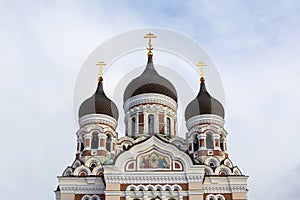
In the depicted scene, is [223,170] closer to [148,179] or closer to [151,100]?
[148,179]

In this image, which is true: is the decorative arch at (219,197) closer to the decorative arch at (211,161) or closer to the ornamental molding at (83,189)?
the decorative arch at (211,161)

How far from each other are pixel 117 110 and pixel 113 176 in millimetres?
6879

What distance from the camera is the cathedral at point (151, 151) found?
65.7 ft

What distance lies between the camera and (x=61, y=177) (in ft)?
71.5

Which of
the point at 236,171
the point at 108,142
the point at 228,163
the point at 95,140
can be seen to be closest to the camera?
the point at 236,171

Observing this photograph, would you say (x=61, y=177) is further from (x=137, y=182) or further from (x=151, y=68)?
(x=151, y=68)

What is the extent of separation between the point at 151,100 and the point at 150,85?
3.30ft

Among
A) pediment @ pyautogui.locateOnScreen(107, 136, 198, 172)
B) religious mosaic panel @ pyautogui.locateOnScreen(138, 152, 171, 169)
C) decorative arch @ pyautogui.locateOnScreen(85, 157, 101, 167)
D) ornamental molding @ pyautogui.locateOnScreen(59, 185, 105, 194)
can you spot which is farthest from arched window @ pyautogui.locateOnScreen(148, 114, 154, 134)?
ornamental molding @ pyautogui.locateOnScreen(59, 185, 105, 194)

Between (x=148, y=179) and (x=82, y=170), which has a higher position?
(x=82, y=170)

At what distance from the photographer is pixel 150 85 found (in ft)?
85.7

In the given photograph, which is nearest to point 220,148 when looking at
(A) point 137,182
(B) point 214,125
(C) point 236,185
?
(B) point 214,125

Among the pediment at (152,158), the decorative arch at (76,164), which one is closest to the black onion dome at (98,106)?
the decorative arch at (76,164)

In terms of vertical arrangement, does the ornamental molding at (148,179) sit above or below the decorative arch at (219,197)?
above

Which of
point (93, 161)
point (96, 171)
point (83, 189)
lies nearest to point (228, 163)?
point (96, 171)
